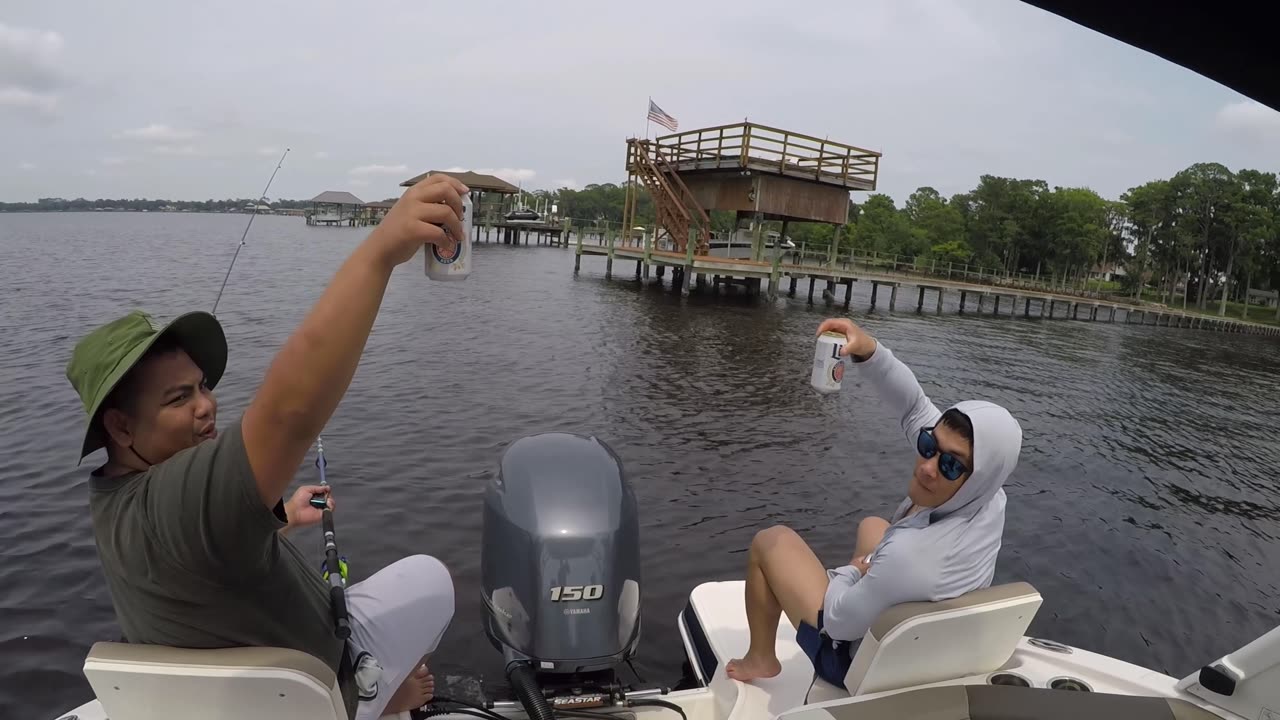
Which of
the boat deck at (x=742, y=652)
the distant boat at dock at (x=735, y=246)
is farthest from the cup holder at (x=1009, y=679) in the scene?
the distant boat at dock at (x=735, y=246)

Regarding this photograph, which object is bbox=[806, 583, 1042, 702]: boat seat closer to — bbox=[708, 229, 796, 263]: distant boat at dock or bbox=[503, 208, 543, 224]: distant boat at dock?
bbox=[708, 229, 796, 263]: distant boat at dock

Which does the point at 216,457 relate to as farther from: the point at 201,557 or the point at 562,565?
the point at 562,565

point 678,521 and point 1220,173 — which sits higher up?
point 1220,173

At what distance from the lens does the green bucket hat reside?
4.92 feet

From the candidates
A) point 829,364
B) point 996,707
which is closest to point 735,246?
point 829,364

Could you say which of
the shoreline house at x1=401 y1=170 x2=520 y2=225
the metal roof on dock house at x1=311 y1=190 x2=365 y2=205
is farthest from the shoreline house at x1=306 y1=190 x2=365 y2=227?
the shoreline house at x1=401 y1=170 x2=520 y2=225

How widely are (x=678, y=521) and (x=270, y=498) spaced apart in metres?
6.00

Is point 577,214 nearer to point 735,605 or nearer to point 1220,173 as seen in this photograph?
point 1220,173

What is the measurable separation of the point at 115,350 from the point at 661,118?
101ft

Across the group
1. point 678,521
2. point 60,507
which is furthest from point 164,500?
point 60,507

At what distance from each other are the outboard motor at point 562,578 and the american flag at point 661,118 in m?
29.0

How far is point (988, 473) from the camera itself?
2.53 m

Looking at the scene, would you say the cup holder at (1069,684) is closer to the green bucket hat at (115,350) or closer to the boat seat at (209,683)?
the boat seat at (209,683)

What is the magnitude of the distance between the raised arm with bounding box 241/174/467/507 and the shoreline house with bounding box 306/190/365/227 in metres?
102
